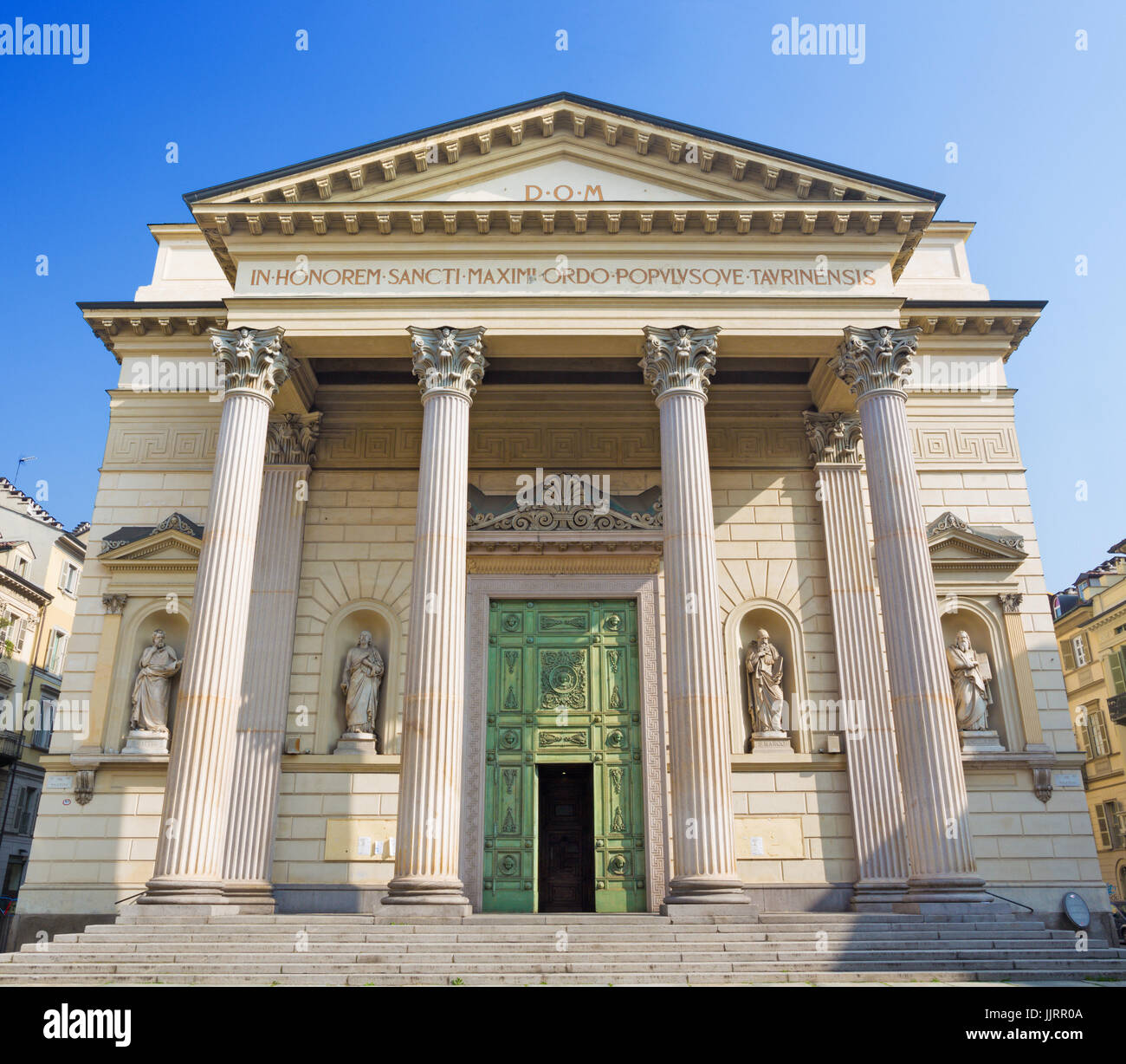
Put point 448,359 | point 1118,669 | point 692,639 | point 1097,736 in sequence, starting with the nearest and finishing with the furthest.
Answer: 1. point 692,639
2. point 448,359
3. point 1118,669
4. point 1097,736

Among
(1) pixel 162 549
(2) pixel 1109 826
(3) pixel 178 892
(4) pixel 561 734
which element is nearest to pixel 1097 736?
(2) pixel 1109 826

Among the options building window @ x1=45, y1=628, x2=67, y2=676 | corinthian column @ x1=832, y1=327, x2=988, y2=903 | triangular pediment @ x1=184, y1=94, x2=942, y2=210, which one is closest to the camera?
corinthian column @ x1=832, y1=327, x2=988, y2=903

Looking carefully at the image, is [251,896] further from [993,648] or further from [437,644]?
[993,648]

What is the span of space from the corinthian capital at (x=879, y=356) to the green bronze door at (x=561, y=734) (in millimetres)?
6674

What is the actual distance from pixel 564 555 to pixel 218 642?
745 centimetres

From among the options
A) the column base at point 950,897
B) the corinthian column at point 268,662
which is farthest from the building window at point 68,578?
the column base at point 950,897

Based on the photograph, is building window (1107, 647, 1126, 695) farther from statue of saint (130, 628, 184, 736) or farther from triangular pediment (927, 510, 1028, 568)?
statue of saint (130, 628, 184, 736)

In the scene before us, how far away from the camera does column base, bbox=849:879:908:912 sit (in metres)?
16.8

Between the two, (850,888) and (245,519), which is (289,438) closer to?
(245,519)

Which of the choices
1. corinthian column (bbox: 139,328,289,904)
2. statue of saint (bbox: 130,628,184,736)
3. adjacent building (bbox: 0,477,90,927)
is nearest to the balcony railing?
adjacent building (bbox: 0,477,90,927)

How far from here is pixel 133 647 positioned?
20.0 meters

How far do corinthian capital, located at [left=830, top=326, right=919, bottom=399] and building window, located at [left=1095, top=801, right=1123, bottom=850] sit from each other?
34370mm

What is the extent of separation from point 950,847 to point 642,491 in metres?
9.52

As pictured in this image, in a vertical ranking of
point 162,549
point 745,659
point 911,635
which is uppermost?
point 162,549
